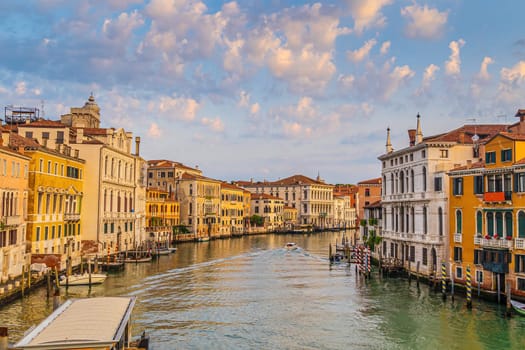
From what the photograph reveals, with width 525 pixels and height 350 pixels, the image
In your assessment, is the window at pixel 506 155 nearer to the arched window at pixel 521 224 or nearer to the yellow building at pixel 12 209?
the arched window at pixel 521 224

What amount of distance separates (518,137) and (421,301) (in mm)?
7143

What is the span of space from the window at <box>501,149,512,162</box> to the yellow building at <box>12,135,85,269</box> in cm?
1943

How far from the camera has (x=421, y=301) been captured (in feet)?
69.2

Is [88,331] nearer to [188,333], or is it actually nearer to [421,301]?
[188,333]

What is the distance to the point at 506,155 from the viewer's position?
19.7m

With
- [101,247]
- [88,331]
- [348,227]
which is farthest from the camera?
[348,227]

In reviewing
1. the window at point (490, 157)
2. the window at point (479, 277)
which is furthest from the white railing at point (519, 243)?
the window at point (490, 157)

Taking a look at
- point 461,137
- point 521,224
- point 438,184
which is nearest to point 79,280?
point 438,184

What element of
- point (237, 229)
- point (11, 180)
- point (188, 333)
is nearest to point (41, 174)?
point (11, 180)

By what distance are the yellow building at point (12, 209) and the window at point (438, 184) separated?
59.8 feet

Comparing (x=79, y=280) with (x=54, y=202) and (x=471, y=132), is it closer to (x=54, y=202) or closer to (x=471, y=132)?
(x=54, y=202)

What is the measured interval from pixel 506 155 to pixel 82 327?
1597 cm

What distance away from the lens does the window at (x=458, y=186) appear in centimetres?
2259

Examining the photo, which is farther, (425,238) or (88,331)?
(425,238)
